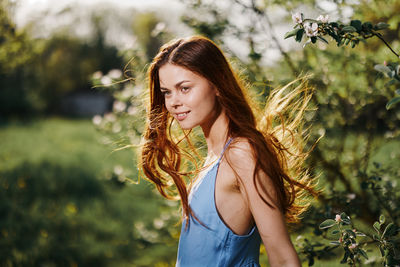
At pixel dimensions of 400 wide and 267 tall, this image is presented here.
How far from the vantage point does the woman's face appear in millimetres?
1560

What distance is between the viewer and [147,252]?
4051 millimetres

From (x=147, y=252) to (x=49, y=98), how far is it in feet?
57.7

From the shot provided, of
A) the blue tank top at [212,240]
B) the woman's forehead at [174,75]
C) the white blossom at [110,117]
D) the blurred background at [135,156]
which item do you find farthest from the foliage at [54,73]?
the blue tank top at [212,240]

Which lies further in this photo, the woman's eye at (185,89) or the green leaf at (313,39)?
the woman's eye at (185,89)

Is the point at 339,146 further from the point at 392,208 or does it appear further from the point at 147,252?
the point at 147,252

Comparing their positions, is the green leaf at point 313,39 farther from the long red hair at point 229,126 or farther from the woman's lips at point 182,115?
the woman's lips at point 182,115

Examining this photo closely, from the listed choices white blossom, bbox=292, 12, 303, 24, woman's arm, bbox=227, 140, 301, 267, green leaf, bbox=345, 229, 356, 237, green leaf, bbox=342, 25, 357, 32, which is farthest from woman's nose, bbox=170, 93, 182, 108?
green leaf, bbox=345, 229, 356, 237

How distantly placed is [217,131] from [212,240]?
0.44m

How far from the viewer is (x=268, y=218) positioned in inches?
52.2

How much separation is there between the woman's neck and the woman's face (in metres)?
A: 0.04

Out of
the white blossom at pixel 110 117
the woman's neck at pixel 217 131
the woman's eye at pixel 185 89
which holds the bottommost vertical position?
the white blossom at pixel 110 117

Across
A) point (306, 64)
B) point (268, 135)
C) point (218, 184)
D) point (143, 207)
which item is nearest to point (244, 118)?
point (268, 135)

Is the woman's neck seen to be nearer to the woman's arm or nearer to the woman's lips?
the woman's lips

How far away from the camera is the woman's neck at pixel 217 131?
161cm
